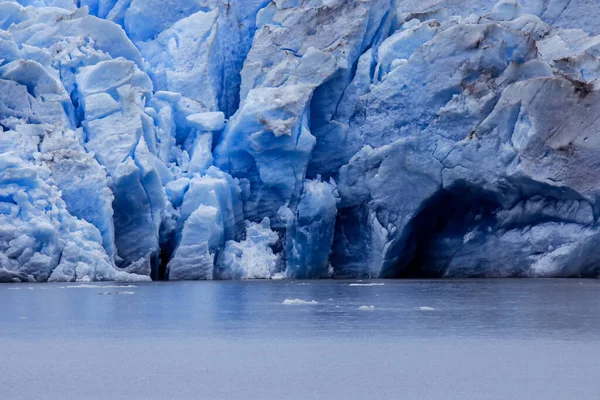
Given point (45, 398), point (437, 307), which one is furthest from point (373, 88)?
point (45, 398)

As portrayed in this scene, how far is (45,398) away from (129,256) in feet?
36.9

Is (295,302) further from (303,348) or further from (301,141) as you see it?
(301,141)

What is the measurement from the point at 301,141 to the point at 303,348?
33.1 ft

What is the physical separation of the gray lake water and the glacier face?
460cm

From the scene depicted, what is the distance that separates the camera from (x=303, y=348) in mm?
6035

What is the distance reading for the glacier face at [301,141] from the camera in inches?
587

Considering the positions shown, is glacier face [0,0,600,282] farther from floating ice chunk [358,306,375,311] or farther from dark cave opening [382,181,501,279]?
floating ice chunk [358,306,375,311]

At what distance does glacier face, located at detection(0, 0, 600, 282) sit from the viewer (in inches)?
587

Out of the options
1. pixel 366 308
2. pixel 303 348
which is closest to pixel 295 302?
pixel 366 308

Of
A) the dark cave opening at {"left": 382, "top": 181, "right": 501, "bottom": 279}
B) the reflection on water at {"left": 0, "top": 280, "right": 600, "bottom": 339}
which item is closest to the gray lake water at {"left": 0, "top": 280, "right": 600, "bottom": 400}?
the reflection on water at {"left": 0, "top": 280, "right": 600, "bottom": 339}

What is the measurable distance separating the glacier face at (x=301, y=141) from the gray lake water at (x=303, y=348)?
15.1 feet

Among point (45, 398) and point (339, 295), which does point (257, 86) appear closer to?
point (339, 295)

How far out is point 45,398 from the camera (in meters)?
4.36

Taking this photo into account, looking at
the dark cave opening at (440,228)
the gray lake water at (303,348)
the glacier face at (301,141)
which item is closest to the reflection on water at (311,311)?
the gray lake water at (303,348)
